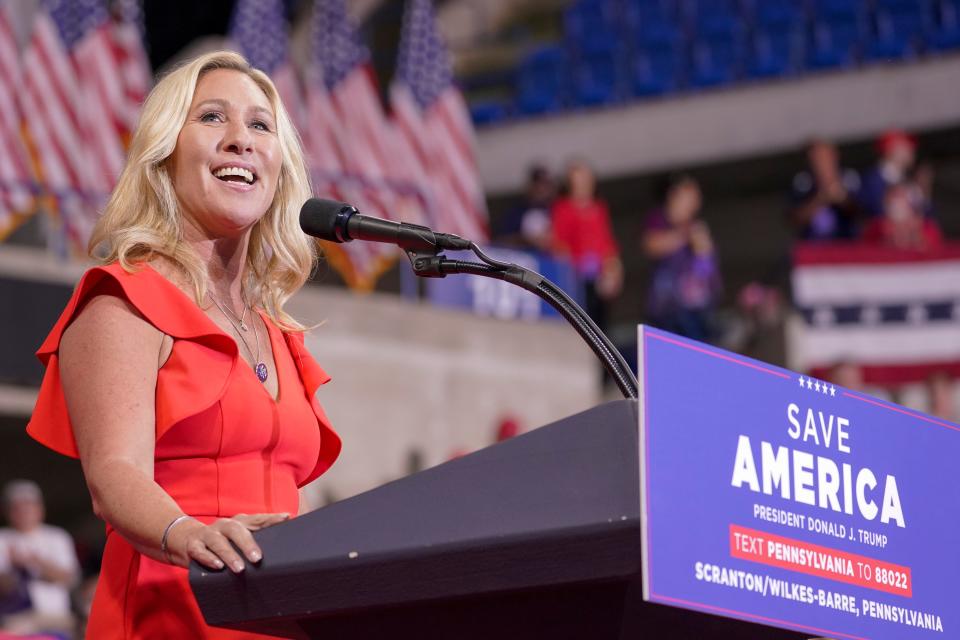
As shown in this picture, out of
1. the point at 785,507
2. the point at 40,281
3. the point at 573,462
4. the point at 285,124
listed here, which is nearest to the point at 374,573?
the point at 573,462

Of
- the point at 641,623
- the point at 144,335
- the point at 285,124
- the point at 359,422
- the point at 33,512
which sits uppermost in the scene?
the point at 359,422

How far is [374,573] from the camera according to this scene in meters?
1.67

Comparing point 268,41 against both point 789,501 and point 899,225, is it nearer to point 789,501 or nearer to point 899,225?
point 899,225

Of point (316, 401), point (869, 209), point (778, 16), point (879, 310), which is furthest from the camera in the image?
point (778, 16)

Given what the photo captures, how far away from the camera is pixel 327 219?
2.10 meters

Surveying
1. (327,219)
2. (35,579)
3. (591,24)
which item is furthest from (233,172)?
(591,24)

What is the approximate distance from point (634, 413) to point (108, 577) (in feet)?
2.49

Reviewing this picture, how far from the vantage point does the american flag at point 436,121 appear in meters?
11.5

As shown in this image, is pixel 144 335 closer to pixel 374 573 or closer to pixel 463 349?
pixel 374 573

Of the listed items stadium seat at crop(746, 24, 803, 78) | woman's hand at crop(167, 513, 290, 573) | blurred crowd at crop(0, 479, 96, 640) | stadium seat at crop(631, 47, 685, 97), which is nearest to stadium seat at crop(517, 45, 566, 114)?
stadium seat at crop(631, 47, 685, 97)

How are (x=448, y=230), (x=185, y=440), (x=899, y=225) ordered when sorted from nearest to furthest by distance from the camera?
1. (x=185, y=440)
2. (x=899, y=225)
3. (x=448, y=230)

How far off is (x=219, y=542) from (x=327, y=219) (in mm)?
508

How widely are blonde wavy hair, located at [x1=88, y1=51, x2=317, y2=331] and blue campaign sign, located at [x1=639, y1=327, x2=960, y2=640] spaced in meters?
0.80

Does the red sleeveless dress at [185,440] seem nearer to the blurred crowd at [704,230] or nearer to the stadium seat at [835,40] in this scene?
the blurred crowd at [704,230]
